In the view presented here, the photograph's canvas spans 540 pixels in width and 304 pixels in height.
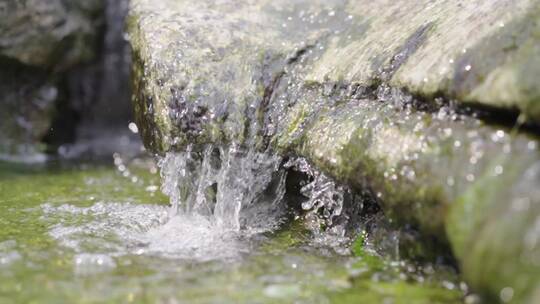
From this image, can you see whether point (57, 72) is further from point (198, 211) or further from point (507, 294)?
point (507, 294)

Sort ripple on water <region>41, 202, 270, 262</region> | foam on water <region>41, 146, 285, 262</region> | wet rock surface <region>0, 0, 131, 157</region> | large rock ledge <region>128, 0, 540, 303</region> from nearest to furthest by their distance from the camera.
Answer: large rock ledge <region>128, 0, 540, 303</region> → ripple on water <region>41, 202, 270, 262</region> → foam on water <region>41, 146, 285, 262</region> → wet rock surface <region>0, 0, 131, 157</region>

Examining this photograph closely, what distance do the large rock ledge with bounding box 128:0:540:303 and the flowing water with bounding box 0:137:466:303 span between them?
0.79 ft

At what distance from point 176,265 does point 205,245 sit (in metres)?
0.39

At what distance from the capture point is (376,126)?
3.25m

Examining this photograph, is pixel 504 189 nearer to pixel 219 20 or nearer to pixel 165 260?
pixel 165 260

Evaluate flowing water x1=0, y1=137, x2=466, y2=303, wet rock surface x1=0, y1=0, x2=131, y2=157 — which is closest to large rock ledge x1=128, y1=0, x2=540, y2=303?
flowing water x1=0, y1=137, x2=466, y2=303

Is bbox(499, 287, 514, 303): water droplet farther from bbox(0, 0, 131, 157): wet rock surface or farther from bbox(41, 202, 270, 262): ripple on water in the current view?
bbox(0, 0, 131, 157): wet rock surface

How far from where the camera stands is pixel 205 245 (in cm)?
348

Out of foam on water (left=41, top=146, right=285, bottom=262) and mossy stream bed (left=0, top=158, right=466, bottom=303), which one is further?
foam on water (left=41, top=146, right=285, bottom=262)

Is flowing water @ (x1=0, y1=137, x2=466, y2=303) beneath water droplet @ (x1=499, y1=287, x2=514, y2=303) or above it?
beneath

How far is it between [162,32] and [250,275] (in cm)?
218

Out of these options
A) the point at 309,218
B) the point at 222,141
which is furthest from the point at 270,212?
the point at 222,141

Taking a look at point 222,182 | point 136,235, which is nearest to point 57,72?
point 222,182

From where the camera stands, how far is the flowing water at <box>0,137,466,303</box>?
2.76 m
